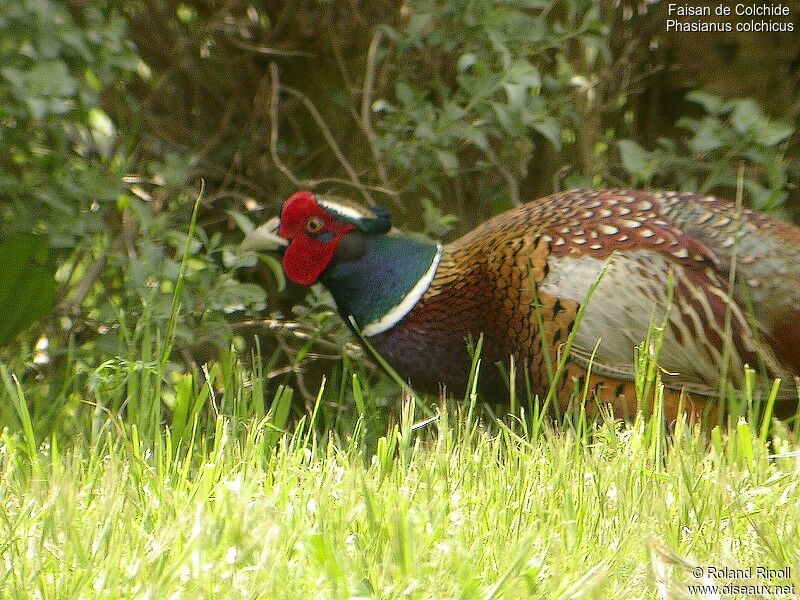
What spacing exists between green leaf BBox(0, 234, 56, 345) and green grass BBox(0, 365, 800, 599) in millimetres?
948

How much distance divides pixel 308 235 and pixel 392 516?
5.42ft

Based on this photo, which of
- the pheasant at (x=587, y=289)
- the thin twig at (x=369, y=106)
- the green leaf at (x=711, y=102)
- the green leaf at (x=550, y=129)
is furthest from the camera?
the thin twig at (x=369, y=106)

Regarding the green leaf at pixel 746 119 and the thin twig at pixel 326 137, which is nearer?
the green leaf at pixel 746 119

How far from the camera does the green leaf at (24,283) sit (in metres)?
3.70

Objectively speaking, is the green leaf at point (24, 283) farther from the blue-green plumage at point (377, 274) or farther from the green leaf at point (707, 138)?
the green leaf at point (707, 138)

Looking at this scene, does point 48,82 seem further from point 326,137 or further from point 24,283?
point 326,137

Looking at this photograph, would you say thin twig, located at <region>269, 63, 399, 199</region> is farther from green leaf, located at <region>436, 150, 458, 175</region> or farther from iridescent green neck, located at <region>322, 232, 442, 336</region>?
iridescent green neck, located at <region>322, 232, 442, 336</region>

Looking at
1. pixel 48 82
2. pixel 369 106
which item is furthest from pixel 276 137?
pixel 48 82

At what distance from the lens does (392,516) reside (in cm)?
206

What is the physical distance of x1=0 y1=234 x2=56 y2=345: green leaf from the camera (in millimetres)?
3697

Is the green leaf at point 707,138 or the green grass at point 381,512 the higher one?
the green leaf at point 707,138

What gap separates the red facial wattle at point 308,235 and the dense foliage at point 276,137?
19 cm

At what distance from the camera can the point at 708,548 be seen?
2158mm

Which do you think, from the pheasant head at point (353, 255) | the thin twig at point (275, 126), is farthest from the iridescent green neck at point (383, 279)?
the thin twig at point (275, 126)
